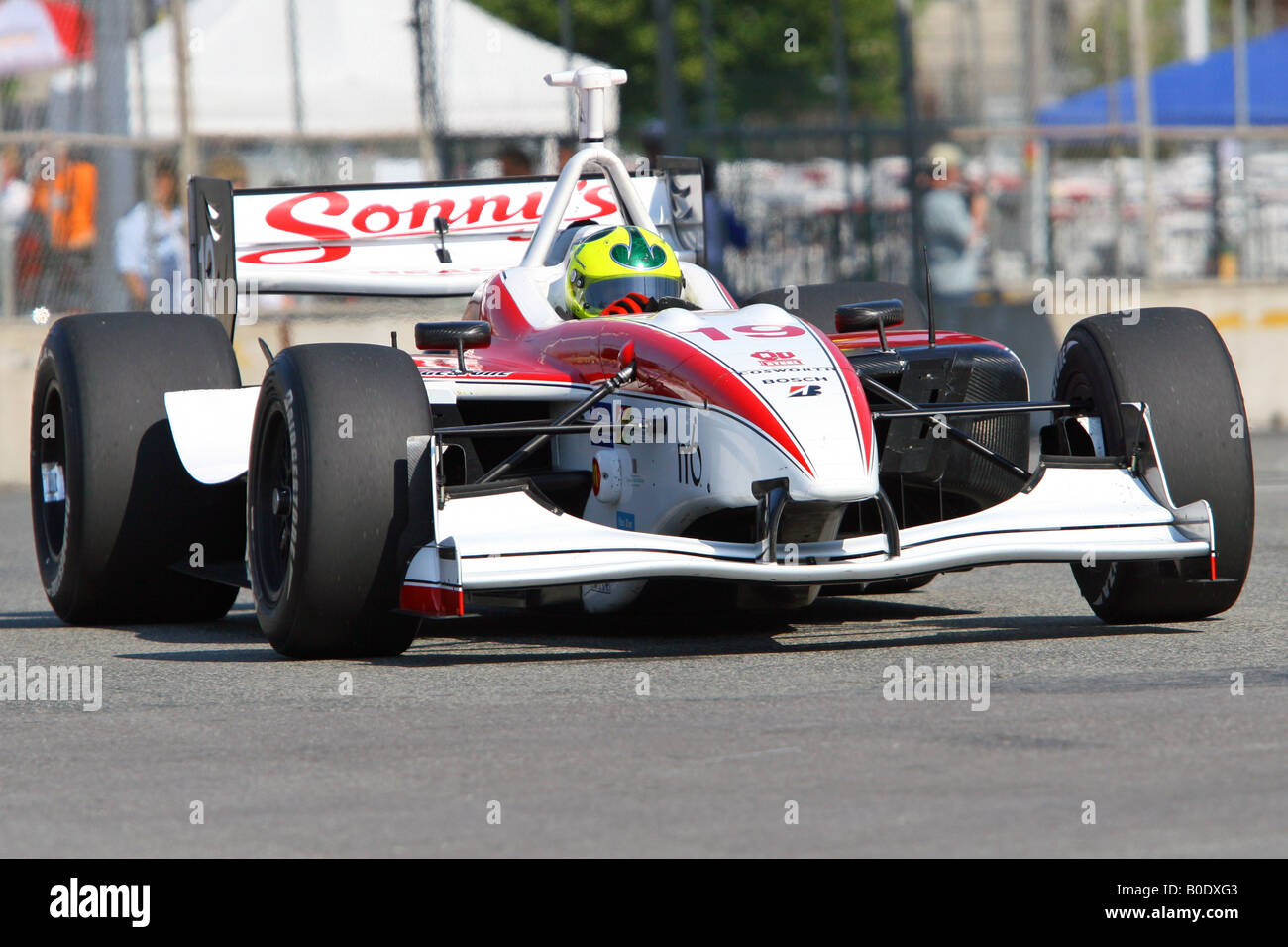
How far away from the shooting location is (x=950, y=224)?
17094 millimetres

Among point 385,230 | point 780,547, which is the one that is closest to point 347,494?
point 780,547

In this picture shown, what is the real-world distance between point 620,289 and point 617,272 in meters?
0.07

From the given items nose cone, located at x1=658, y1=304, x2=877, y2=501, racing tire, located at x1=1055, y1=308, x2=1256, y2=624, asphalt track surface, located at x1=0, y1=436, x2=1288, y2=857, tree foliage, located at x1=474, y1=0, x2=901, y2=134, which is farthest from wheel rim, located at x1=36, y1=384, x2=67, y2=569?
tree foliage, located at x1=474, y1=0, x2=901, y2=134

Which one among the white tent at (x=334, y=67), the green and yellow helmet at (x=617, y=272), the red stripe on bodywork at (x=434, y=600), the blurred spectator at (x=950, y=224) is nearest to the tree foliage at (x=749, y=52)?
the blurred spectator at (x=950, y=224)

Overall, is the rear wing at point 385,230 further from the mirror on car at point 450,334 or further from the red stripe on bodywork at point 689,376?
the red stripe on bodywork at point 689,376

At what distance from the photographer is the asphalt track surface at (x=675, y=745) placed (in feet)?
13.9

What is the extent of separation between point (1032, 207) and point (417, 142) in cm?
473

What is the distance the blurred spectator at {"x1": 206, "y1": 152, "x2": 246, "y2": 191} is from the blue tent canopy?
31.7 feet

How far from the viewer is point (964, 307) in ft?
56.7

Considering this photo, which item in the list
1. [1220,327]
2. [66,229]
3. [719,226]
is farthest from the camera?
[1220,327]

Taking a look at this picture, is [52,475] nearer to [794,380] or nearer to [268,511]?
[268,511]

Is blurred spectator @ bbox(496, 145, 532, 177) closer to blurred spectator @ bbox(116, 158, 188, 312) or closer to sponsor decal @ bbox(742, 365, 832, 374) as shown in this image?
blurred spectator @ bbox(116, 158, 188, 312)

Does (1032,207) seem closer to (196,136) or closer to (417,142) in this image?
(417,142)
